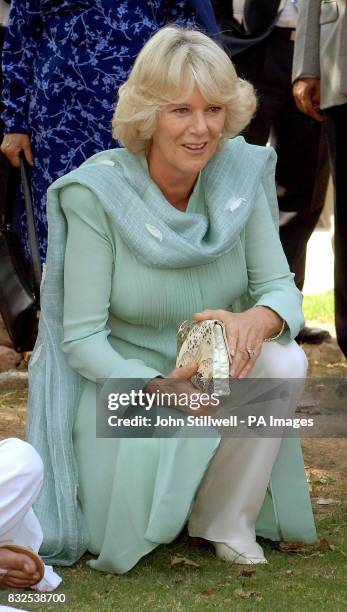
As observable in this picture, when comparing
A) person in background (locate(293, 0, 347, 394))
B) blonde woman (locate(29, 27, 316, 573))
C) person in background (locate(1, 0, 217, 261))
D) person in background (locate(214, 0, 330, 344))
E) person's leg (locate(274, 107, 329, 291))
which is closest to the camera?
blonde woman (locate(29, 27, 316, 573))

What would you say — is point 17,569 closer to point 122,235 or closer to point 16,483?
point 16,483

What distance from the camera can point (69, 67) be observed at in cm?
494

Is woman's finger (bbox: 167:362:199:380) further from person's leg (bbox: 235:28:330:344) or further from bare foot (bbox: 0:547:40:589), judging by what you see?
person's leg (bbox: 235:28:330:344)

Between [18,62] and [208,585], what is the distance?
2403 mm

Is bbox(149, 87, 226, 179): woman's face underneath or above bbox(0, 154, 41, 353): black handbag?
above

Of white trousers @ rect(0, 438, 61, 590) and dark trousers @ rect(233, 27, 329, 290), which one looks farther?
dark trousers @ rect(233, 27, 329, 290)

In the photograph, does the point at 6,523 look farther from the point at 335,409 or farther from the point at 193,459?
the point at 335,409

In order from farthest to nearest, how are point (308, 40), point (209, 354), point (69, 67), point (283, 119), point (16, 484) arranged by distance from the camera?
point (283, 119)
point (308, 40)
point (69, 67)
point (209, 354)
point (16, 484)

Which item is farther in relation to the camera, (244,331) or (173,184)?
(173,184)

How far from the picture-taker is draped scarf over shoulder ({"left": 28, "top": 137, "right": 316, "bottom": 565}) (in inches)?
149

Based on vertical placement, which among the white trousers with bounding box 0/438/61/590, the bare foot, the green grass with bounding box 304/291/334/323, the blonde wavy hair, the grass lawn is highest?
the blonde wavy hair

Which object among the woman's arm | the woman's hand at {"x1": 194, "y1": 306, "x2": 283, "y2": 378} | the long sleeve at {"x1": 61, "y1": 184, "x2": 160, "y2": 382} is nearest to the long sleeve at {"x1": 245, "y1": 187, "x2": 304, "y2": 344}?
the woman's arm

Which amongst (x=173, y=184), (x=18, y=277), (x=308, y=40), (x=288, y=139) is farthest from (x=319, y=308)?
(x=173, y=184)

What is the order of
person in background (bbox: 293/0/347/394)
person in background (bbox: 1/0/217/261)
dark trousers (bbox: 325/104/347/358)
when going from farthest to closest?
1. dark trousers (bbox: 325/104/347/358)
2. person in background (bbox: 293/0/347/394)
3. person in background (bbox: 1/0/217/261)
